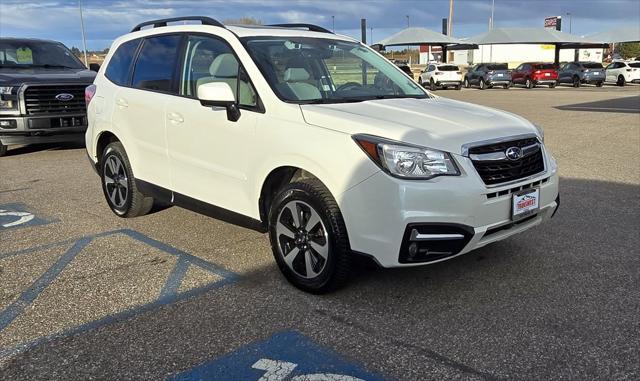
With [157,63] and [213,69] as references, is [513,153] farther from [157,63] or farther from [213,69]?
[157,63]

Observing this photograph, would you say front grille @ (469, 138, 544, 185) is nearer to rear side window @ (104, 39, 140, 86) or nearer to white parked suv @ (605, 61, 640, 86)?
rear side window @ (104, 39, 140, 86)

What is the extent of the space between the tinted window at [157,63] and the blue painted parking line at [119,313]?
4.55 ft

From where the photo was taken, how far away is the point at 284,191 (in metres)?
3.94

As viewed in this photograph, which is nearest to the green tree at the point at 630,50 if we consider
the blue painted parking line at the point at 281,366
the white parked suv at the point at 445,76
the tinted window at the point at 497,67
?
the tinted window at the point at 497,67

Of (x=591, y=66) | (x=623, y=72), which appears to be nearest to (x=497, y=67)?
(x=591, y=66)

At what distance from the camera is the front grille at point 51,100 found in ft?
31.7

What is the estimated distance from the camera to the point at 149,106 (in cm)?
509

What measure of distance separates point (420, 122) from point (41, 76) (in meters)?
8.40

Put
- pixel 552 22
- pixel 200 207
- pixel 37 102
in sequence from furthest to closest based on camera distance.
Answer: pixel 552 22 < pixel 37 102 < pixel 200 207

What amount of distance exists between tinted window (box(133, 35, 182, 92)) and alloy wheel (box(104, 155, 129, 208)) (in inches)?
34.1

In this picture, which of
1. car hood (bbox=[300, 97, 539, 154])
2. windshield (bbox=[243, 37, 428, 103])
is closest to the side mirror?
windshield (bbox=[243, 37, 428, 103])

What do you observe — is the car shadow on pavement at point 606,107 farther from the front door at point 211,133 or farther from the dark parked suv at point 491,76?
the front door at point 211,133

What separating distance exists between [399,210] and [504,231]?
0.88 metres

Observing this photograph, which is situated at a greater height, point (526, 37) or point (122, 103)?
point (526, 37)
